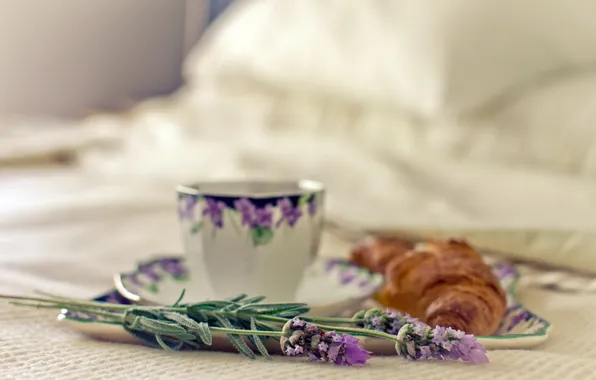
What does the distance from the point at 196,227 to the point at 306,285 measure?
0.36ft

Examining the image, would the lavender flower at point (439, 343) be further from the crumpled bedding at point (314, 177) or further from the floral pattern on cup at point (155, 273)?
the floral pattern on cup at point (155, 273)

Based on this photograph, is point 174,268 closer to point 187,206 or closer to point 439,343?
point 187,206

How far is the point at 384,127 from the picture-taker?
3.16ft

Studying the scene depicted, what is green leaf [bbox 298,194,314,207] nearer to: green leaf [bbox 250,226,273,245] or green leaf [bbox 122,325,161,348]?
green leaf [bbox 250,226,273,245]

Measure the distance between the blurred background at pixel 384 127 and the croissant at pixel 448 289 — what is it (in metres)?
0.18

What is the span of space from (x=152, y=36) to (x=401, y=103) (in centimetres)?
147

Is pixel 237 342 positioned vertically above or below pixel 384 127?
below

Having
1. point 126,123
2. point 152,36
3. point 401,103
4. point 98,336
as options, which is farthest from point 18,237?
point 152,36

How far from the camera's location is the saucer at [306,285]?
0.48 meters

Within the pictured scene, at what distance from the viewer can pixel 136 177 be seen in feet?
3.60

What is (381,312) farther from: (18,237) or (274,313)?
(18,237)

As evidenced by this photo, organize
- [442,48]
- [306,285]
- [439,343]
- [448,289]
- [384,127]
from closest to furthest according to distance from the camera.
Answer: [439,343], [448,289], [306,285], [442,48], [384,127]

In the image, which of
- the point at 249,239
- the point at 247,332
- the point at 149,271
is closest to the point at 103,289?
the point at 149,271

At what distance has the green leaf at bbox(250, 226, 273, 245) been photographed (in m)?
0.50
